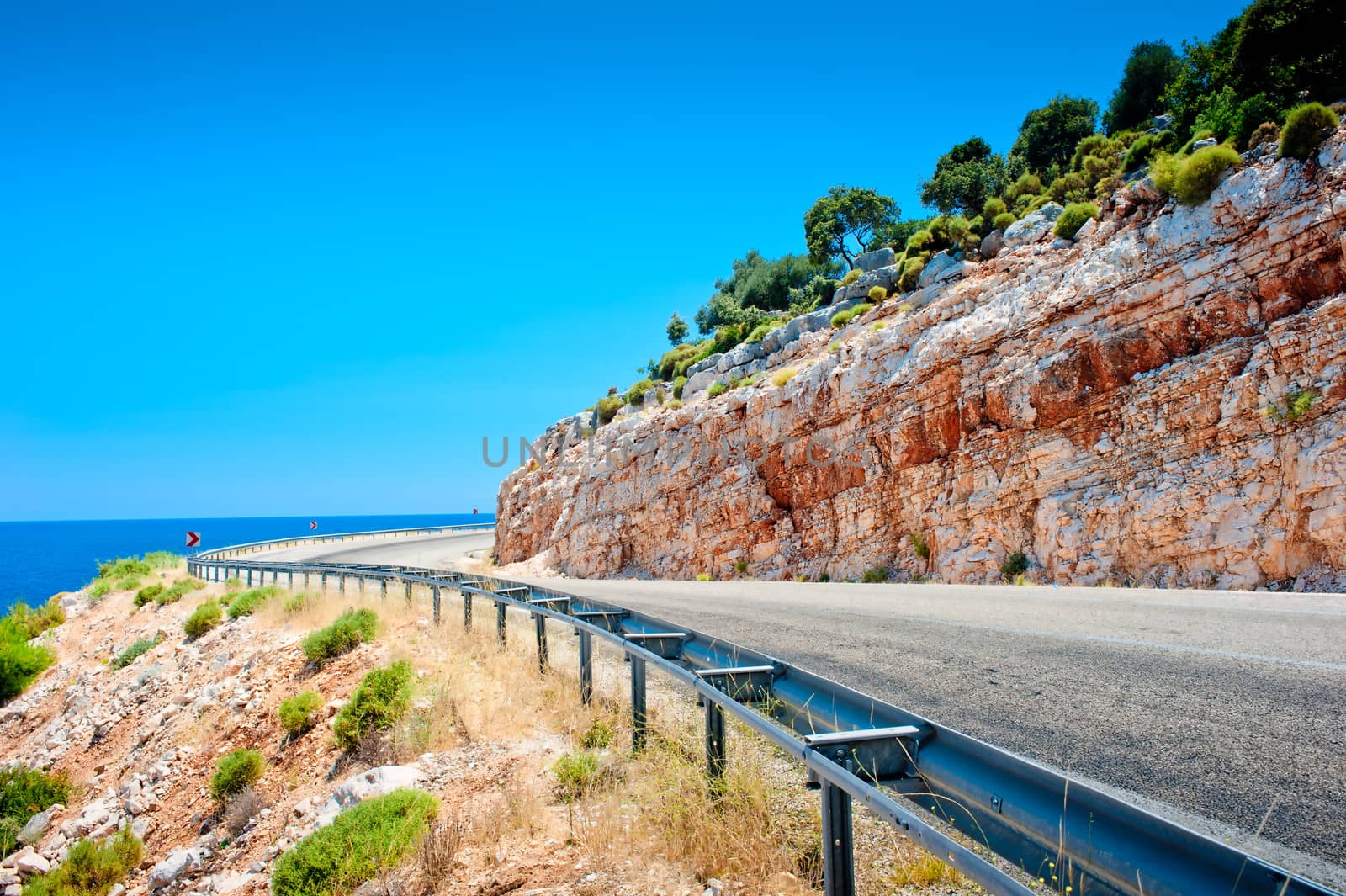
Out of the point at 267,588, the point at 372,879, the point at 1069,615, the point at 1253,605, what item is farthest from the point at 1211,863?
the point at 267,588

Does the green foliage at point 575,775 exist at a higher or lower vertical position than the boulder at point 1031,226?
lower

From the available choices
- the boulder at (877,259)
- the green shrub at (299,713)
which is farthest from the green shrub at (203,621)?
the boulder at (877,259)

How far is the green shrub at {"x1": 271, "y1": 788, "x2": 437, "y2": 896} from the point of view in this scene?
15.4 feet

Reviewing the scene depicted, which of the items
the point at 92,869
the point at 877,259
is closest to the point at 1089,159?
the point at 877,259

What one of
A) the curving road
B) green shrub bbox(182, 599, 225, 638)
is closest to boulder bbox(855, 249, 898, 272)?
the curving road

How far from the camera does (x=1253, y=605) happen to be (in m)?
8.88

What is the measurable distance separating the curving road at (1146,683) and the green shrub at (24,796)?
10669mm

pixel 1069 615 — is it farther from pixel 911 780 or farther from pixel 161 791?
pixel 161 791

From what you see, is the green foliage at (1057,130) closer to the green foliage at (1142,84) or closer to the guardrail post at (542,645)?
the green foliage at (1142,84)

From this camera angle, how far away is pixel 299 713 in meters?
8.94

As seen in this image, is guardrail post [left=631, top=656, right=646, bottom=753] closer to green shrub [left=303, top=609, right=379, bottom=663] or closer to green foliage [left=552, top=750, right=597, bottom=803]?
green foliage [left=552, top=750, right=597, bottom=803]

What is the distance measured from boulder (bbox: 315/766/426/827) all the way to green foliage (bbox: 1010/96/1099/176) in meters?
44.1

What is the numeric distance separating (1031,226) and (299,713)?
70.5 ft

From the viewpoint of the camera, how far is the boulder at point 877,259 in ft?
100
